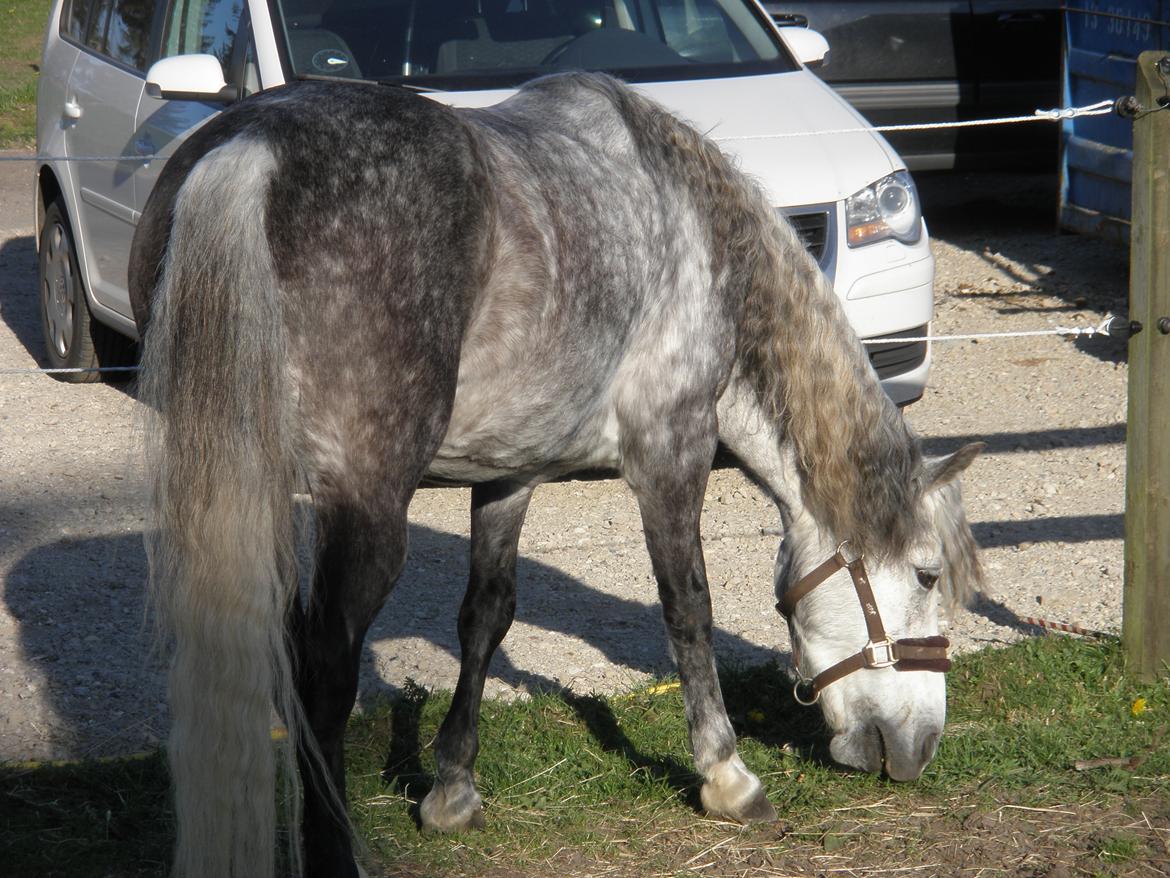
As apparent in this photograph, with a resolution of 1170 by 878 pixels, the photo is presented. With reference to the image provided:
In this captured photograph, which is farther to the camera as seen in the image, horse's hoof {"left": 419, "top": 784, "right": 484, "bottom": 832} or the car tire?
the car tire

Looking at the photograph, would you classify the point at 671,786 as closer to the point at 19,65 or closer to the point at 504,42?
the point at 504,42

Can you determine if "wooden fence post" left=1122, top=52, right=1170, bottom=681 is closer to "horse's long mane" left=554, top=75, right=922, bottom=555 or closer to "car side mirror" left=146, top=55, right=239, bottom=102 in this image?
"horse's long mane" left=554, top=75, right=922, bottom=555

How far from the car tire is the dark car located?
4808mm

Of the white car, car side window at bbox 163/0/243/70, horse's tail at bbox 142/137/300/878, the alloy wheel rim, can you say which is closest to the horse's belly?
horse's tail at bbox 142/137/300/878

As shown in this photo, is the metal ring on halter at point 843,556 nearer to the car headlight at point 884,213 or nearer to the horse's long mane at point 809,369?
the horse's long mane at point 809,369

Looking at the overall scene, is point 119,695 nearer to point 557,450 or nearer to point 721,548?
point 557,450

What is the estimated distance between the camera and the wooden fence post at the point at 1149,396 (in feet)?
13.0

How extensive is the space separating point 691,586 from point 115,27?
5.14 m

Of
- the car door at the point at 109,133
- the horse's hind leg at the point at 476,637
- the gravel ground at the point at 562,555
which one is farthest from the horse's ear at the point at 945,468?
the car door at the point at 109,133

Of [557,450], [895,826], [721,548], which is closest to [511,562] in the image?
[557,450]

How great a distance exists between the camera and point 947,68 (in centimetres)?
971

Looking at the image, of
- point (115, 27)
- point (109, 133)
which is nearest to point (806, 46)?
point (109, 133)

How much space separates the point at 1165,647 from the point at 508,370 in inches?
97.5

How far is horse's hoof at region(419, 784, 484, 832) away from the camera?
3445mm
